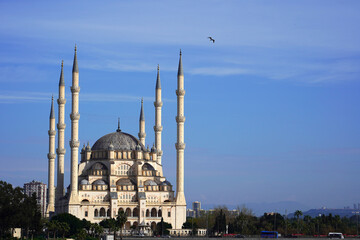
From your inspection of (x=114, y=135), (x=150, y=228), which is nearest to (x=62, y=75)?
(x=114, y=135)

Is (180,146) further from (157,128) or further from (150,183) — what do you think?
(157,128)

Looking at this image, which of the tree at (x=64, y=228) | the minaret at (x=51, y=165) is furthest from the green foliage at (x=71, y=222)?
the minaret at (x=51, y=165)

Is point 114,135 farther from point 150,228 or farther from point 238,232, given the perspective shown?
point 238,232

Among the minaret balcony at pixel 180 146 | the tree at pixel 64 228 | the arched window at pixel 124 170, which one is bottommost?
the tree at pixel 64 228

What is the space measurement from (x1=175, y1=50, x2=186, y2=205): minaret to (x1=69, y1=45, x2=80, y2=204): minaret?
45.7 feet

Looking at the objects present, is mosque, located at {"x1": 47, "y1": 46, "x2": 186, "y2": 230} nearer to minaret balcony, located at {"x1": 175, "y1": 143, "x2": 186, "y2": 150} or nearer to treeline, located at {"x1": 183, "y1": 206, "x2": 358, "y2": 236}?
minaret balcony, located at {"x1": 175, "y1": 143, "x2": 186, "y2": 150}

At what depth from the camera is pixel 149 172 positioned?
111250 millimetres

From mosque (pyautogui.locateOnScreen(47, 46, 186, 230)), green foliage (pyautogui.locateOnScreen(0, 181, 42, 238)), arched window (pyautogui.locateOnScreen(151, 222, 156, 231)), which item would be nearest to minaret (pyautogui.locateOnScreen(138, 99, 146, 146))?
mosque (pyautogui.locateOnScreen(47, 46, 186, 230))

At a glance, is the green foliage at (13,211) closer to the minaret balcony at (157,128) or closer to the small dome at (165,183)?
the small dome at (165,183)

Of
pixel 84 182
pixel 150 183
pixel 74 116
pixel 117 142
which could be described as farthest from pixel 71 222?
pixel 117 142

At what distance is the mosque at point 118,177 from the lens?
103875 mm

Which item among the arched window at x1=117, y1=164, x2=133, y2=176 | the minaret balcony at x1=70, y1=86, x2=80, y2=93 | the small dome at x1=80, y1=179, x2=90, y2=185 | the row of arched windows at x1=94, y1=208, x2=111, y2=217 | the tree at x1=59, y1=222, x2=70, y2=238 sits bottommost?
the tree at x1=59, y1=222, x2=70, y2=238

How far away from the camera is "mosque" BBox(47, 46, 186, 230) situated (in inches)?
4090

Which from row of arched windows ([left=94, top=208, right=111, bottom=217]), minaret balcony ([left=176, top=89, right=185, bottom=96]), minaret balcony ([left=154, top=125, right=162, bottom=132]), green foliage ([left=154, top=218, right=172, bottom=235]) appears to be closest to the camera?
green foliage ([left=154, top=218, right=172, bottom=235])
